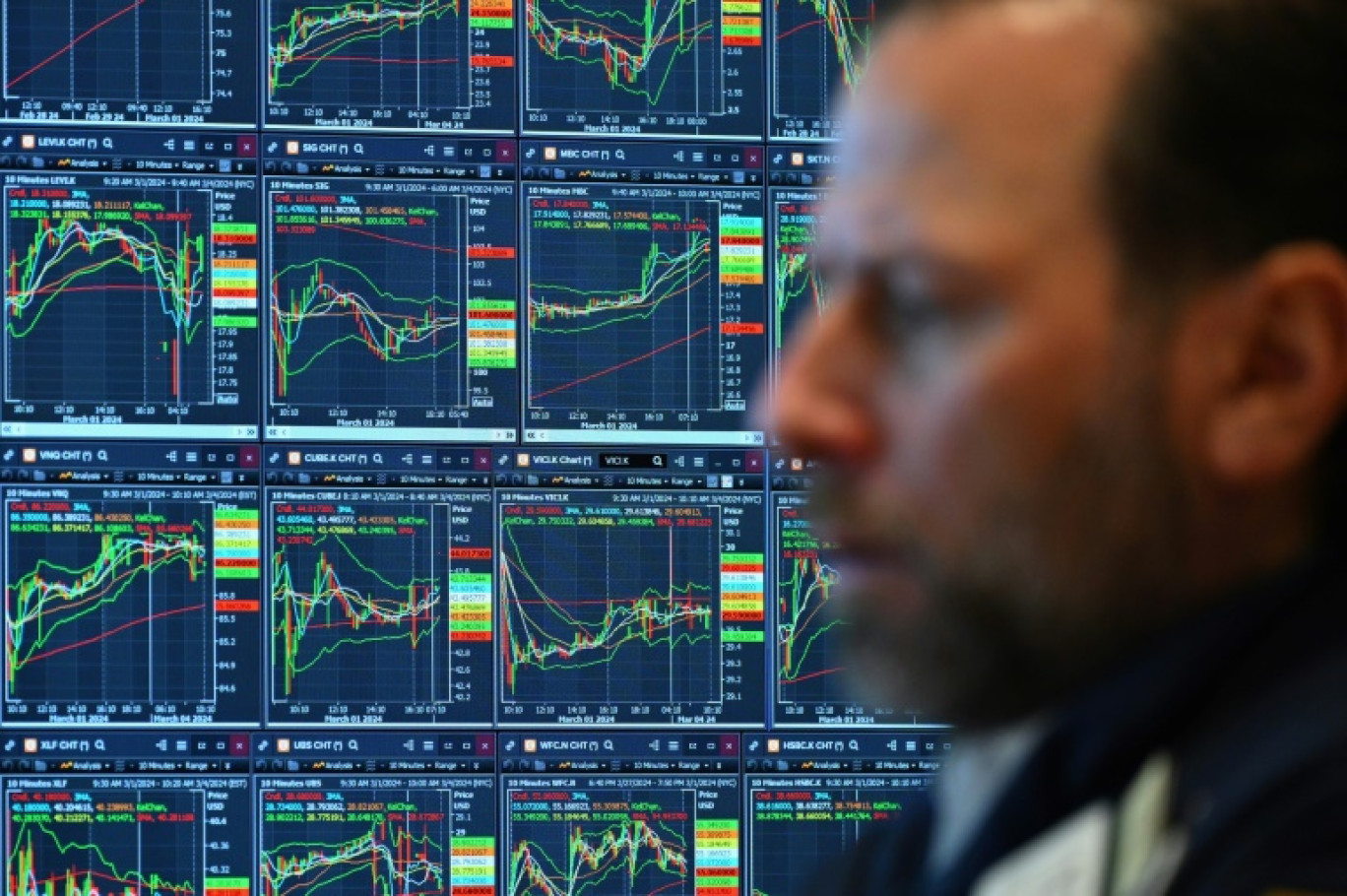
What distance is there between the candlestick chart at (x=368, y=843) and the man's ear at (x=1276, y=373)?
6.68ft

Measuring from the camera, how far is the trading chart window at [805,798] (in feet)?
8.21

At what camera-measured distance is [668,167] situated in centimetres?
252

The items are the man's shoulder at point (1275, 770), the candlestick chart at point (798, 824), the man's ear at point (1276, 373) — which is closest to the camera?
the man's shoulder at point (1275, 770)

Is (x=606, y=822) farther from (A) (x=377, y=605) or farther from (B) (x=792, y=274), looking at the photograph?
(B) (x=792, y=274)

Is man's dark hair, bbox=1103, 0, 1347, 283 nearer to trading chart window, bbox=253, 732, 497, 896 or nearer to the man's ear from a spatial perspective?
the man's ear

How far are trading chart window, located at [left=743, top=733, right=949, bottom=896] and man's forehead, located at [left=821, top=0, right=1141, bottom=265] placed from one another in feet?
6.51

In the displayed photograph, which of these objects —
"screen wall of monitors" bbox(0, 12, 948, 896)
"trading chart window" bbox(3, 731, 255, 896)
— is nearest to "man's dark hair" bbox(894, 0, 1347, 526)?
"screen wall of monitors" bbox(0, 12, 948, 896)

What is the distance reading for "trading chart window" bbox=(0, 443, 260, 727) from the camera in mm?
2404

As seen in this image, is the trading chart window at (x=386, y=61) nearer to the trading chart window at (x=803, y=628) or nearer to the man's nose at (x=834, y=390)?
the trading chart window at (x=803, y=628)

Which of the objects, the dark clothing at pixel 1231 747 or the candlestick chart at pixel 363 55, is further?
the candlestick chart at pixel 363 55

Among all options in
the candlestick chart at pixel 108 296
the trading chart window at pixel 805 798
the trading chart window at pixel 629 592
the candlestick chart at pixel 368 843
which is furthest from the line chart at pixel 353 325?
the trading chart window at pixel 805 798

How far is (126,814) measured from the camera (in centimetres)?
243

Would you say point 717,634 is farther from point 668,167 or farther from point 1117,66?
point 1117,66

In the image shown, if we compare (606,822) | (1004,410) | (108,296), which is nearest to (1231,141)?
(1004,410)
